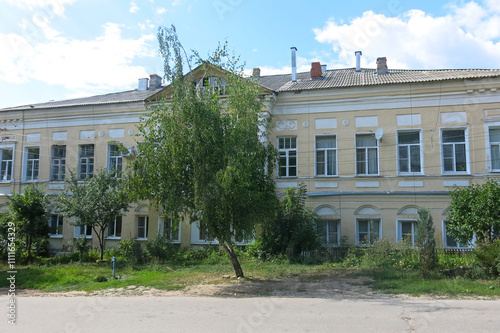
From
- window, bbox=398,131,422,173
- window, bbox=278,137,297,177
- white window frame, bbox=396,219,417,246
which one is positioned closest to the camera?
white window frame, bbox=396,219,417,246

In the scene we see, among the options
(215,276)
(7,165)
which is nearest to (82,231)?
(7,165)

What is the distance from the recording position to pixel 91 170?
23047mm

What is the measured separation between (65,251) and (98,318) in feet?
50.5

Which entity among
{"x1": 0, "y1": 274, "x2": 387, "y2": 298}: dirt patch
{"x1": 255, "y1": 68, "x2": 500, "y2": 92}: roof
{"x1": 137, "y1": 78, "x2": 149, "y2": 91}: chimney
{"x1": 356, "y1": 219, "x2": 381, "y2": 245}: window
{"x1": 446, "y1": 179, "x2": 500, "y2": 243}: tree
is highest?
{"x1": 137, "y1": 78, "x2": 149, "y2": 91}: chimney

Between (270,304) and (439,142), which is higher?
(439,142)

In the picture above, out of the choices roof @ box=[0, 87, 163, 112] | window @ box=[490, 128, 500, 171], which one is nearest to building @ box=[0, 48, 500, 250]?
window @ box=[490, 128, 500, 171]

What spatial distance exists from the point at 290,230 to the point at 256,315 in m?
9.21

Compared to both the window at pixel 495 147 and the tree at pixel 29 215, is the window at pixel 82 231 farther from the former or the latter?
the window at pixel 495 147

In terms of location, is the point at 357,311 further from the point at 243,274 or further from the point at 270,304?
the point at 243,274

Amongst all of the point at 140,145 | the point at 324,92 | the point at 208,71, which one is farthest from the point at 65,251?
the point at 324,92

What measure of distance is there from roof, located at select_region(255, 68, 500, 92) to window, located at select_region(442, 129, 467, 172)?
2.47 metres

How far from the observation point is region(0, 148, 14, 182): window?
2436cm

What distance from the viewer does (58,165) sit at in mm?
23516

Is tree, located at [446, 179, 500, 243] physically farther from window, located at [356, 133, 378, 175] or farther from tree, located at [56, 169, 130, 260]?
tree, located at [56, 169, 130, 260]
